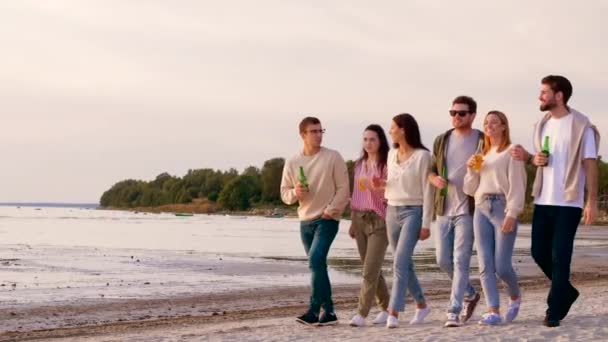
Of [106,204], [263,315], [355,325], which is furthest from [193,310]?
[106,204]

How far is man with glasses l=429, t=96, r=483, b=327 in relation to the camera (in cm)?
809

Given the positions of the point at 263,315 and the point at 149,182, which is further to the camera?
the point at 149,182

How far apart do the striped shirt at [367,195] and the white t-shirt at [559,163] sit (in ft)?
4.84

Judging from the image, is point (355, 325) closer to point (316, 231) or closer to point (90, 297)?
point (316, 231)

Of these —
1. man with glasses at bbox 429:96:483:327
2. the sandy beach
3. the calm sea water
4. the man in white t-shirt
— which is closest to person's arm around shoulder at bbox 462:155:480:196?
man with glasses at bbox 429:96:483:327

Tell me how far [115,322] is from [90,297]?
3.50m

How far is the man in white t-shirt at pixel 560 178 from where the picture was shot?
7.53 meters

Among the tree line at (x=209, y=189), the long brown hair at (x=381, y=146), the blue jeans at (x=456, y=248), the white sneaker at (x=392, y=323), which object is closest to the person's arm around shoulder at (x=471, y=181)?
the blue jeans at (x=456, y=248)

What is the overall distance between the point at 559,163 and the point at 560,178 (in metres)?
0.13

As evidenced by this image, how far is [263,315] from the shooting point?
12.5m

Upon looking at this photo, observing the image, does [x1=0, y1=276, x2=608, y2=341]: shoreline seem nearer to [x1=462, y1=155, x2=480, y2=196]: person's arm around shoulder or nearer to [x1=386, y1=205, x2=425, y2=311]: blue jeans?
[x1=386, y1=205, x2=425, y2=311]: blue jeans

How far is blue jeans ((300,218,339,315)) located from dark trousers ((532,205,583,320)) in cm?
189

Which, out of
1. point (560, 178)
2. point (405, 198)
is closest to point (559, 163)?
point (560, 178)

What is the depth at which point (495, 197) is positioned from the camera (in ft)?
25.9
